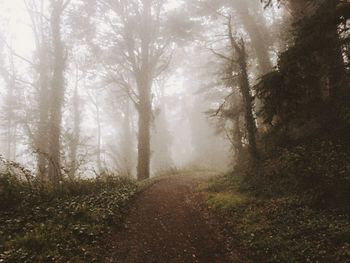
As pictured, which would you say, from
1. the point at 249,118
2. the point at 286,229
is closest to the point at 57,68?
the point at 249,118

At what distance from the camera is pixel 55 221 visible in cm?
700

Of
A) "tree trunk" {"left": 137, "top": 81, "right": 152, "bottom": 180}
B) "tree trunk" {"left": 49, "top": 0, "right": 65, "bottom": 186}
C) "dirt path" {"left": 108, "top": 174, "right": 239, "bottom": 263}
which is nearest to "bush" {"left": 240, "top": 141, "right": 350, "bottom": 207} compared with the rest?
"dirt path" {"left": 108, "top": 174, "right": 239, "bottom": 263}

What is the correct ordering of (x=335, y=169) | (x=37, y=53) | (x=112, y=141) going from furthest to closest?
(x=112, y=141), (x=37, y=53), (x=335, y=169)

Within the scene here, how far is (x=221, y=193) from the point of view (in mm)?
11125

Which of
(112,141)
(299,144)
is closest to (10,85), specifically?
(112,141)

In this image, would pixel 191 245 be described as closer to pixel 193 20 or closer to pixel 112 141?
pixel 193 20

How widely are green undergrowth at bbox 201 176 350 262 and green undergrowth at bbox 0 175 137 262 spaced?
122 inches

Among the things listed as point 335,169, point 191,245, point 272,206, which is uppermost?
point 335,169

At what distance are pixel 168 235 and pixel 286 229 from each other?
2.78 meters

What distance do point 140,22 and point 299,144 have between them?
13029 millimetres

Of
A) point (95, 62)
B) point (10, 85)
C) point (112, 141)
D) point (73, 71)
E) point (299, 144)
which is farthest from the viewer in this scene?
point (112, 141)

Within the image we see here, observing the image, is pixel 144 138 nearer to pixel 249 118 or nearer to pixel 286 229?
pixel 249 118

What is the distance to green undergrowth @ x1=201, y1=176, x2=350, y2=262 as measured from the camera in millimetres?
5762

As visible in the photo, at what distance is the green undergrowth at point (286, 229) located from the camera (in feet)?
18.9
